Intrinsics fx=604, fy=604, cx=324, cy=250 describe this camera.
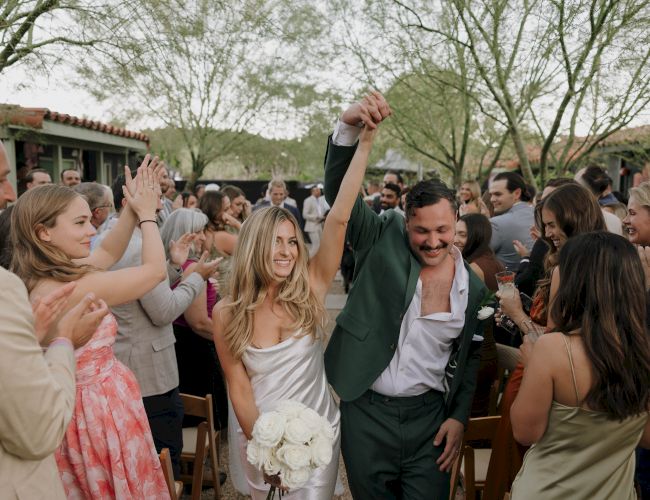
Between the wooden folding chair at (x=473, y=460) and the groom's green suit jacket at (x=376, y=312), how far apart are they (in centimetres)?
46

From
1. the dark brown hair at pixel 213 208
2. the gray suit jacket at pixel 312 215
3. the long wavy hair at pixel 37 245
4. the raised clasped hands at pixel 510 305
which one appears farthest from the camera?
the gray suit jacket at pixel 312 215

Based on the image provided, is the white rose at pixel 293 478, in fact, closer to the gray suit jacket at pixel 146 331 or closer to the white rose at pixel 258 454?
the white rose at pixel 258 454

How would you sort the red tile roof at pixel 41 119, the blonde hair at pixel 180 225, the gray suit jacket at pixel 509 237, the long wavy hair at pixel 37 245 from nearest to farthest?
1. the long wavy hair at pixel 37 245
2. the blonde hair at pixel 180 225
3. the gray suit jacket at pixel 509 237
4. the red tile roof at pixel 41 119

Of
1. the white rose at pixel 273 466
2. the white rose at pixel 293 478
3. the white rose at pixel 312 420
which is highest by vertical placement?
the white rose at pixel 312 420

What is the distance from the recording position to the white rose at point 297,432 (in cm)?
204

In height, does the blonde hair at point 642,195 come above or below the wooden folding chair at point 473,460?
above

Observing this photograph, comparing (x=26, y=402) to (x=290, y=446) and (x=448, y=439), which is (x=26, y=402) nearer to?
(x=290, y=446)

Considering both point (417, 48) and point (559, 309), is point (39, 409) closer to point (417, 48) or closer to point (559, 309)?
point (559, 309)

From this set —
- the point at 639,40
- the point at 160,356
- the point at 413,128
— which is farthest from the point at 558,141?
the point at 160,356

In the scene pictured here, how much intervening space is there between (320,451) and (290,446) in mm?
111

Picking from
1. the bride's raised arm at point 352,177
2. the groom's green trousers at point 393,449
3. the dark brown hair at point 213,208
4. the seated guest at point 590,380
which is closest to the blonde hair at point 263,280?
the bride's raised arm at point 352,177

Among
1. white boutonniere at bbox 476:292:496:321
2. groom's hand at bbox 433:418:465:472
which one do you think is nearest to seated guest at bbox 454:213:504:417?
white boutonniere at bbox 476:292:496:321

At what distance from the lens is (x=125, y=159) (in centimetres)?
1789

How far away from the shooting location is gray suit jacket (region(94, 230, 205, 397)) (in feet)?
11.4
